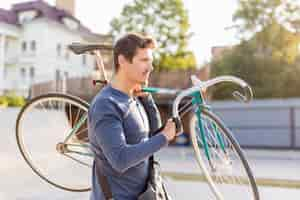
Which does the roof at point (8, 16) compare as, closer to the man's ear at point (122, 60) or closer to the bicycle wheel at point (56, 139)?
the bicycle wheel at point (56, 139)

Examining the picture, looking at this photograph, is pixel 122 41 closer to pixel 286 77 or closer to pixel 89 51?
pixel 89 51

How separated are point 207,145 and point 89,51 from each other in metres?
0.93

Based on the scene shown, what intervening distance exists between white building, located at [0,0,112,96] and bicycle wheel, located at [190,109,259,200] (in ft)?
74.2

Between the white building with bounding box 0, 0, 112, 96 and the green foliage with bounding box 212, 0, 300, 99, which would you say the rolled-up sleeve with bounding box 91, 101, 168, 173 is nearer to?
the green foliage with bounding box 212, 0, 300, 99

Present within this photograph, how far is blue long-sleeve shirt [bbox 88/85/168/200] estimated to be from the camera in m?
1.27

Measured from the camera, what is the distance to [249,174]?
1.78m

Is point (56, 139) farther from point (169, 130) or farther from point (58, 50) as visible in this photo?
point (58, 50)


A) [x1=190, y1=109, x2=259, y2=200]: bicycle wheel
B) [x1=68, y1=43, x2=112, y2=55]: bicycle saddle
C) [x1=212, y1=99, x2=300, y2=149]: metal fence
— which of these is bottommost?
[x1=212, y1=99, x2=300, y2=149]: metal fence

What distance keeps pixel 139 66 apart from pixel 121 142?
28cm

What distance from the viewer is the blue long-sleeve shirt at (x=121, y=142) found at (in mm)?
1266

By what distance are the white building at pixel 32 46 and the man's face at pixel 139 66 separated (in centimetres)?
2316

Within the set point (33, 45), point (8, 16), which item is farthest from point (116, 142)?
point (8, 16)

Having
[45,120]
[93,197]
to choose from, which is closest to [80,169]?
[45,120]

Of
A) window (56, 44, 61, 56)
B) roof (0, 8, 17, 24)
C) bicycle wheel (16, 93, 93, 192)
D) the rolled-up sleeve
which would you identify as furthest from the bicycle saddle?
roof (0, 8, 17, 24)
